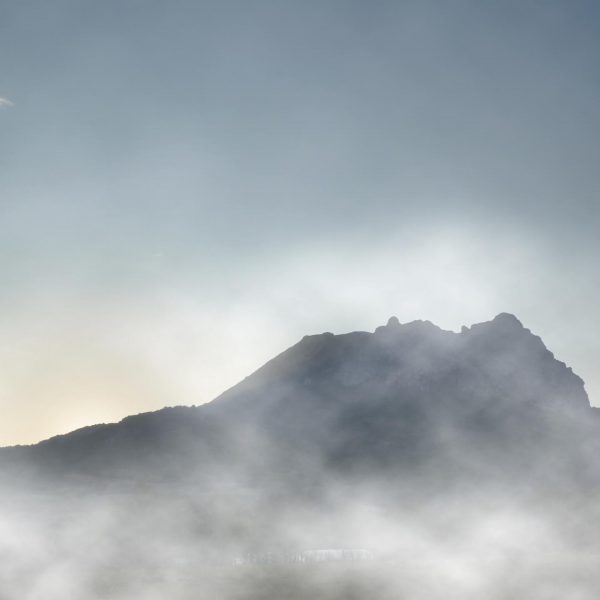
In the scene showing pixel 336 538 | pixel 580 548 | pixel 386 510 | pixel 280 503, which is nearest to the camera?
pixel 580 548

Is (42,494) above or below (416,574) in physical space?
above

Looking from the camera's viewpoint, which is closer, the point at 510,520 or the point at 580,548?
the point at 580,548

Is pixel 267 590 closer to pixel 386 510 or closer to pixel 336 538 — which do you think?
pixel 336 538

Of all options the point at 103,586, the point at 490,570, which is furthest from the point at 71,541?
the point at 490,570

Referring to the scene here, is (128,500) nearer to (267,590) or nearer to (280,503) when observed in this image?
(280,503)

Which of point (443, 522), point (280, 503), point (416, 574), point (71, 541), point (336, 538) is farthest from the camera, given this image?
point (280, 503)

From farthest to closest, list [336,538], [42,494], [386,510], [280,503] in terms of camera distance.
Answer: [42,494]
[280,503]
[386,510]
[336,538]

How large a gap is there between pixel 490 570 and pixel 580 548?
106 feet

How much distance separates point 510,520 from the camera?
146 m

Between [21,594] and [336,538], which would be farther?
[336,538]

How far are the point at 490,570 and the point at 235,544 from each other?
5627 cm

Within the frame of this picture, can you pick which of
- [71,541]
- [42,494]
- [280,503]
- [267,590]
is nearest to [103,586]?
[267,590]

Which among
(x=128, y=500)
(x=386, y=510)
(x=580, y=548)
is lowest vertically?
(x=580, y=548)

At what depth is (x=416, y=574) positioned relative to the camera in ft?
288
